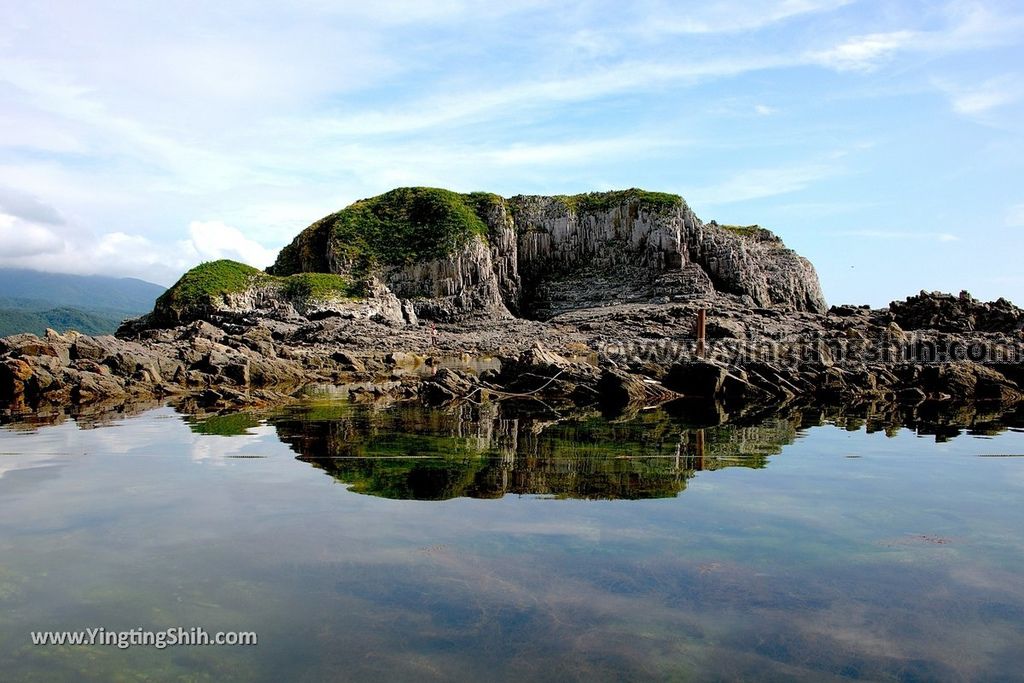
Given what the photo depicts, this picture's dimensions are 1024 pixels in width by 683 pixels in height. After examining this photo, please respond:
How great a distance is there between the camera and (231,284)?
6125 centimetres

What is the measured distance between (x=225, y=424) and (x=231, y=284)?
162 feet

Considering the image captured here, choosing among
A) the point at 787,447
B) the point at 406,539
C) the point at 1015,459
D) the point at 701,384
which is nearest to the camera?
the point at 406,539

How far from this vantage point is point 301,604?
16.8ft

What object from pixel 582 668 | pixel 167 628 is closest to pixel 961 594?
pixel 582 668

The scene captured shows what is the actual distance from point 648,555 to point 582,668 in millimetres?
2089

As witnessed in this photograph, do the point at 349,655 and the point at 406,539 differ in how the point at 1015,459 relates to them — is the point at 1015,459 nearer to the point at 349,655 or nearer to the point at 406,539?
the point at 406,539

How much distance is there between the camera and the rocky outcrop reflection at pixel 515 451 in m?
9.07

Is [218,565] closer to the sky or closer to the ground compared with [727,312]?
closer to the ground

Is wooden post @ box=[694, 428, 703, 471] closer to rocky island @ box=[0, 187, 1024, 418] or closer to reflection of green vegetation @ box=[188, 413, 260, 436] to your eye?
rocky island @ box=[0, 187, 1024, 418]

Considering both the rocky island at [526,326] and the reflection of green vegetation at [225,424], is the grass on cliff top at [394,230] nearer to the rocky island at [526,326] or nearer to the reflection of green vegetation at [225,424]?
the rocky island at [526,326]

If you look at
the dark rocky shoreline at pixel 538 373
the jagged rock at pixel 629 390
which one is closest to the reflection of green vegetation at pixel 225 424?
the dark rocky shoreline at pixel 538 373

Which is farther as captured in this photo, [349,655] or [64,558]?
[64,558]

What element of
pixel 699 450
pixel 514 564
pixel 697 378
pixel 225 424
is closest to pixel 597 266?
pixel 697 378

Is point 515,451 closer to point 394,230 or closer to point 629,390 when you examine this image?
point 629,390
